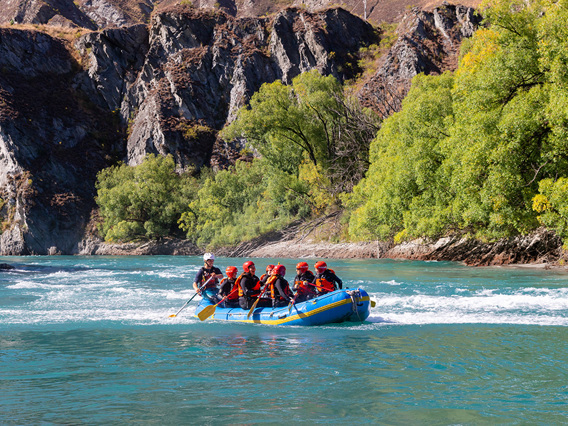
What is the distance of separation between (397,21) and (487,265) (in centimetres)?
7800

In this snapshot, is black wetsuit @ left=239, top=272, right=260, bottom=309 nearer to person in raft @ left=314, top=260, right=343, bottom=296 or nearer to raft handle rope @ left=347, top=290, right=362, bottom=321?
person in raft @ left=314, top=260, right=343, bottom=296

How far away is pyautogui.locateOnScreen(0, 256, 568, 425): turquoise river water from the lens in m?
6.32

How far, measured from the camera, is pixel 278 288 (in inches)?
523

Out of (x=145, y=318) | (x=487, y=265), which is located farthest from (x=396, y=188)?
(x=145, y=318)

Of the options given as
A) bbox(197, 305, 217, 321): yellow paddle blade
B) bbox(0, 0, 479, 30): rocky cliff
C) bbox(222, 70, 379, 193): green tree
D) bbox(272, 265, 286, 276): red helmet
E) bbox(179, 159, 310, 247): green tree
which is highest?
bbox(0, 0, 479, 30): rocky cliff

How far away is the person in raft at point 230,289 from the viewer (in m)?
14.2

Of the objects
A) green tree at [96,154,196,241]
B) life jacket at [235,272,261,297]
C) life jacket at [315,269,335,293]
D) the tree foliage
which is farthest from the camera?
green tree at [96,154,196,241]

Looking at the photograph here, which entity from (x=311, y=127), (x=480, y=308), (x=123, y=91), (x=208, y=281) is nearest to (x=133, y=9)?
(x=123, y=91)

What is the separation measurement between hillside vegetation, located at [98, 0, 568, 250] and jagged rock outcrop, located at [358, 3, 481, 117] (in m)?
22.1

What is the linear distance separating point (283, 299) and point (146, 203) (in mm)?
50962

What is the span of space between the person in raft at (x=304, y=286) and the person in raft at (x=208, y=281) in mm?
2653

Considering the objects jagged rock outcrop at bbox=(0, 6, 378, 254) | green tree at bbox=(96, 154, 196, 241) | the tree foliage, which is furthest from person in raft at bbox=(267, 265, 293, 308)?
jagged rock outcrop at bbox=(0, 6, 378, 254)

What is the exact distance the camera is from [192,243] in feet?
188

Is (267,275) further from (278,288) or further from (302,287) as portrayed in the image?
(302,287)
